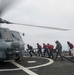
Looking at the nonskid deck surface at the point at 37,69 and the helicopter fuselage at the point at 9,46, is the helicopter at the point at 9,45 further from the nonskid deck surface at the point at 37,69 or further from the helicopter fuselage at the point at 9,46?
the nonskid deck surface at the point at 37,69

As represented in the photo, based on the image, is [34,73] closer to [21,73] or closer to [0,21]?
[21,73]

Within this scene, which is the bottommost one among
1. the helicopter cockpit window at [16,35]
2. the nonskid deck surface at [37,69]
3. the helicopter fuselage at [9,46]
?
the nonskid deck surface at [37,69]

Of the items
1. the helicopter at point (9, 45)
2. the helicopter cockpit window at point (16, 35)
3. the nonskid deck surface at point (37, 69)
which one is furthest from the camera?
the helicopter cockpit window at point (16, 35)

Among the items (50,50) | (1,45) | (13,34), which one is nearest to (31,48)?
(50,50)

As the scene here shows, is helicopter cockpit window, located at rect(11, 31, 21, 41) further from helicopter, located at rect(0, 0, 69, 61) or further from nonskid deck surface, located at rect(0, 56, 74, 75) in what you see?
nonskid deck surface, located at rect(0, 56, 74, 75)

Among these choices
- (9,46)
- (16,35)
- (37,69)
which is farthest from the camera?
(16,35)

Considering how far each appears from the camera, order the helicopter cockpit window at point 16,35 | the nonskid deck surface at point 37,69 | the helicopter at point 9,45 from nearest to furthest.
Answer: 1. the nonskid deck surface at point 37,69
2. the helicopter at point 9,45
3. the helicopter cockpit window at point 16,35

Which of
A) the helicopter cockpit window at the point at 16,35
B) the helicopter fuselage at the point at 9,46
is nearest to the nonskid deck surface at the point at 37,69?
the helicopter fuselage at the point at 9,46

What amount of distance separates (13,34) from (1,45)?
9.36 ft

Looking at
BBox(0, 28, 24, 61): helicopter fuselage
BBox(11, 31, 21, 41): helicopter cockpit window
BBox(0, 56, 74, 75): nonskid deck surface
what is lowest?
BBox(0, 56, 74, 75): nonskid deck surface

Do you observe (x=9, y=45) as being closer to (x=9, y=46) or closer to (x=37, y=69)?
(x=9, y=46)

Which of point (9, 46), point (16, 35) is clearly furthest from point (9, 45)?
point (16, 35)

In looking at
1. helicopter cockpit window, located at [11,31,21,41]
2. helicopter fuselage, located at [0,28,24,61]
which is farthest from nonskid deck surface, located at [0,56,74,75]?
helicopter cockpit window, located at [11,31,21,41]

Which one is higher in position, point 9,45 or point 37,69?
point 9,45
